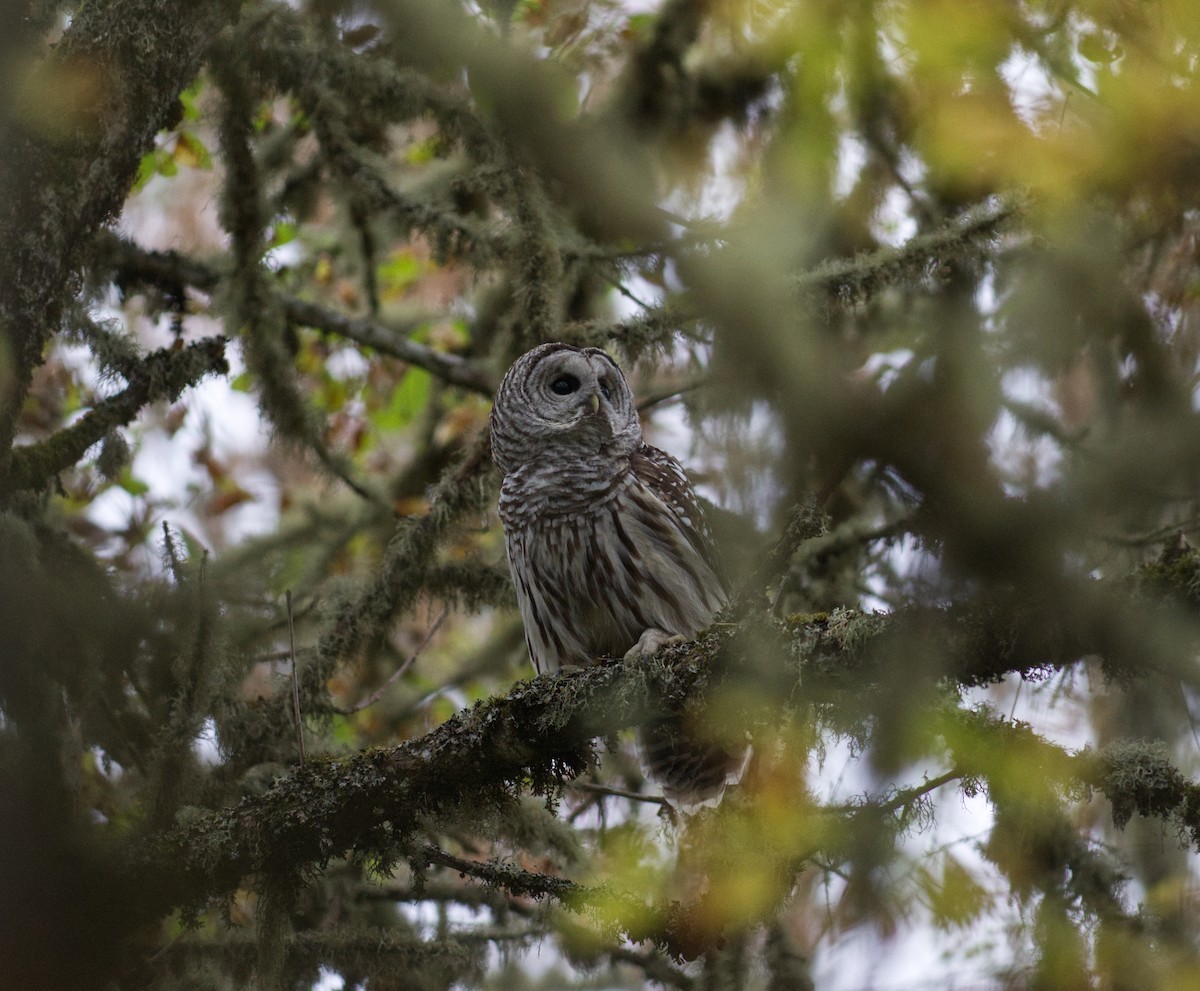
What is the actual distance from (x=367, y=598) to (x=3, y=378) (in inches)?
60.5

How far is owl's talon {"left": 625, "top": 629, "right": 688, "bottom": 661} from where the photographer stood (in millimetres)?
3365

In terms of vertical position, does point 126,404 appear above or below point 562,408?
below

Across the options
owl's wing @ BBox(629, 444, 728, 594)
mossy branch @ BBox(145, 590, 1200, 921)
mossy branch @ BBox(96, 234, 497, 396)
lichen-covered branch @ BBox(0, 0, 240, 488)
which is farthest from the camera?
mossy branch @ BBox(96, 234, 497, 396)

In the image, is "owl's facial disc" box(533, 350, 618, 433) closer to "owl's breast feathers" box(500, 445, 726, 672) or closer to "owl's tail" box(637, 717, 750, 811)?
"owl's breast feathers" box(500, 445, 726, 672)

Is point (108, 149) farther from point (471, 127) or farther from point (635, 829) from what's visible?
point (635, 829)

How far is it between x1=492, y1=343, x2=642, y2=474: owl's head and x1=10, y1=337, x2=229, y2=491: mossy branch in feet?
3.70

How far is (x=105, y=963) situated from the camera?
8.35 ft

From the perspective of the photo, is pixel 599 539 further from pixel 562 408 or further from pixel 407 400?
pixel 407 400

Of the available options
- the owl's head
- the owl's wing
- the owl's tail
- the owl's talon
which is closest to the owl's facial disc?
the owl's head

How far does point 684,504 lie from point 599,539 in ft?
1.37

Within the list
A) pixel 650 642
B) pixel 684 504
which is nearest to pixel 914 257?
pixel 684 504

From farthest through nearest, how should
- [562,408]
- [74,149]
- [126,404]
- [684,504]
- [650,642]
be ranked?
[562,408] < [684,504] < [126,404] < [650,642] < [74,149]

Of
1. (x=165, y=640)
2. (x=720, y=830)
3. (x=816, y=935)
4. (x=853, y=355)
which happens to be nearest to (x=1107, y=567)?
(x=720, y=830)

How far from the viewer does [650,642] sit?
3.96 metres
